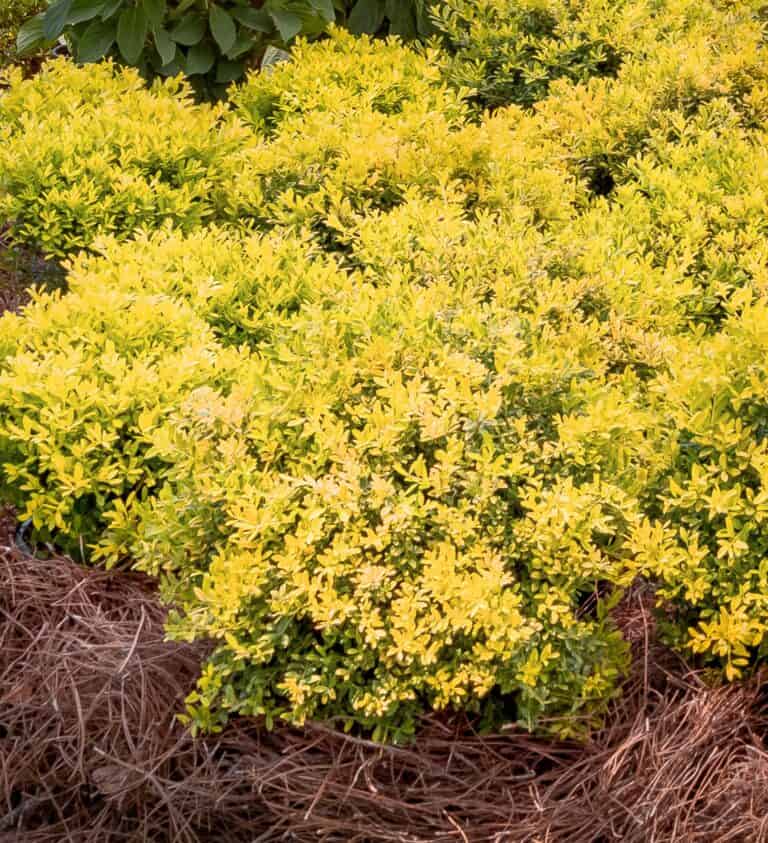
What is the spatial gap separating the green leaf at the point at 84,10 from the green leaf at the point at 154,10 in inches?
7.4

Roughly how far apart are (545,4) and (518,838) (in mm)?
3738

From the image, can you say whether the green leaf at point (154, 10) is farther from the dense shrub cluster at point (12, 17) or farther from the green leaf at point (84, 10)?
the dense shrub cluster at point (12, 17)

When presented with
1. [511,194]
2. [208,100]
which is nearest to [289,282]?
[511,194]

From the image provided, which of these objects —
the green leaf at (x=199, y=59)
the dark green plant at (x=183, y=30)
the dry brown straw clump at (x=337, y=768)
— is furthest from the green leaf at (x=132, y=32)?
the dry brown straw clump at (x=337, y=768)

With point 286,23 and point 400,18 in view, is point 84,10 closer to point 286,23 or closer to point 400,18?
point 286,23

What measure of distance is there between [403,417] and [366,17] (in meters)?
3.29

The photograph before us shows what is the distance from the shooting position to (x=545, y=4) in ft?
16.1

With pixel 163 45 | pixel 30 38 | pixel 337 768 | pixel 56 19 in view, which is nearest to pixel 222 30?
pixel 163 45

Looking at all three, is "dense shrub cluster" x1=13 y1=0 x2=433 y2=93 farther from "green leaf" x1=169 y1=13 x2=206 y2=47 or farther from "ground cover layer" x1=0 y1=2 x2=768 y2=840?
"ground cover layer" x1=0 y1=2 x2=768 y2=840

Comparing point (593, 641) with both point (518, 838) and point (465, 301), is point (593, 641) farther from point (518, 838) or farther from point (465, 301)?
point (465, 301)

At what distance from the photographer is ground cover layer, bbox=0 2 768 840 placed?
2.23m

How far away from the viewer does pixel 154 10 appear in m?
4.56

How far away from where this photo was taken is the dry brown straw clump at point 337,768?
2271mm

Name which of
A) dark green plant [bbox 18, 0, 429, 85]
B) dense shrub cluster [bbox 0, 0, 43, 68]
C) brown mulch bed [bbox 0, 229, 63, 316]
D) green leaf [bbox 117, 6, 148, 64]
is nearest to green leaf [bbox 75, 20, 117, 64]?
dark green plant [bbox 18, 0, 429, 85]
